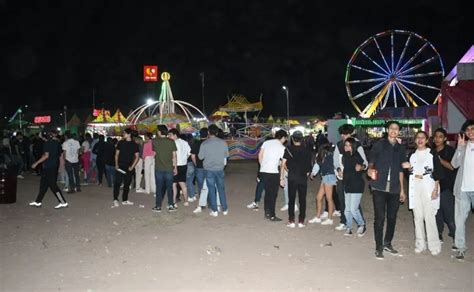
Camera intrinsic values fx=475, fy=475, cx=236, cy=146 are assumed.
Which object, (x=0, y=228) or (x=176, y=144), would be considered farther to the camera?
(x=176, y=144)

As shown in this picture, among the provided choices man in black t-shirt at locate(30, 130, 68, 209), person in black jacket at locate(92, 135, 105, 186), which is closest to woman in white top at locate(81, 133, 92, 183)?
person in black jacket at locate(92, 135, 105, 186)

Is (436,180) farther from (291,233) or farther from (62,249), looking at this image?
(62,249)

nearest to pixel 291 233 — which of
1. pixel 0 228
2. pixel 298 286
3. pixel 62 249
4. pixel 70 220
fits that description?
pixel 298 286

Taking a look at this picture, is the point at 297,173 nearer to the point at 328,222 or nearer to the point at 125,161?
the point at 328,222

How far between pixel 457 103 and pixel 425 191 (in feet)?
37.1

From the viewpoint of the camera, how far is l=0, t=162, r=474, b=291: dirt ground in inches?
205

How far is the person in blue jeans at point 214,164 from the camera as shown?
946cm

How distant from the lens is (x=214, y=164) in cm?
947

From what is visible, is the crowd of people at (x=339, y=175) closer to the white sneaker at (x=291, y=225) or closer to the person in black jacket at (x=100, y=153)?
the white sneaker at (x=291, y=225)

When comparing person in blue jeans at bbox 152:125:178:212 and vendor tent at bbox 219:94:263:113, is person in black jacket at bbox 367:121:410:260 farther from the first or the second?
vendor tent at bbox 219:94:263:113

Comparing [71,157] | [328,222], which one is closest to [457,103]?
[328,222]

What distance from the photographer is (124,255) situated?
6383mm

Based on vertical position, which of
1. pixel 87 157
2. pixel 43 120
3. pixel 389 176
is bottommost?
pixel 87 157

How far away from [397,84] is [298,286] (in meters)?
34.8
